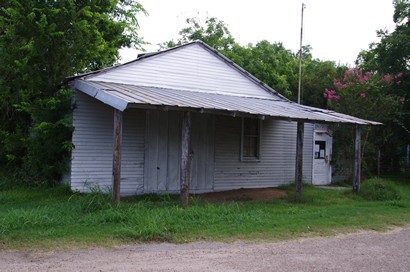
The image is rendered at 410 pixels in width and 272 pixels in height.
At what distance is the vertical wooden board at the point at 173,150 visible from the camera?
41.1ft

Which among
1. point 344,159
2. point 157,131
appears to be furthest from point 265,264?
point 344,159

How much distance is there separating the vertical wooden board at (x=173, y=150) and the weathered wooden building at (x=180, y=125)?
0.10 feet

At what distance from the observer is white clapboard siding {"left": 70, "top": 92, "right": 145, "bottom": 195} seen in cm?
1116

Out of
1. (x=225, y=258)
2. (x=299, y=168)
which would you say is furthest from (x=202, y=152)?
(x=225, y=258)

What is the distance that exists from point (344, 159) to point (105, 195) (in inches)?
413

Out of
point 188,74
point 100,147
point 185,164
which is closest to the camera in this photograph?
point 185,164

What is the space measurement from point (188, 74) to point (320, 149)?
6.33 metres

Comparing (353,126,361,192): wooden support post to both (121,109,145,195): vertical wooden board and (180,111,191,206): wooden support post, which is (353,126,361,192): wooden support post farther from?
(121,109,145,195): vertical wooden board

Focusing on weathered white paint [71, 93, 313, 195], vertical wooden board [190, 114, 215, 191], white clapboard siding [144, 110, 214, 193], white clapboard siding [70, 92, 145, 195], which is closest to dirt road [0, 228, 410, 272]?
white clapboard siding [70, 92, 145, 195]

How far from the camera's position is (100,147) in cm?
1148

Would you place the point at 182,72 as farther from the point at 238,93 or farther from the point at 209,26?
the point at 209,26

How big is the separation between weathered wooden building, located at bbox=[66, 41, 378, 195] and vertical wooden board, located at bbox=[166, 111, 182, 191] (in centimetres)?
3

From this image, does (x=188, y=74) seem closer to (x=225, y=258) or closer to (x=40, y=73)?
(x=40, y=73)

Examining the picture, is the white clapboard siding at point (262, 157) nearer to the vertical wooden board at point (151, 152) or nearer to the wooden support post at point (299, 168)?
the vertical wooden board at point (151, 152)
